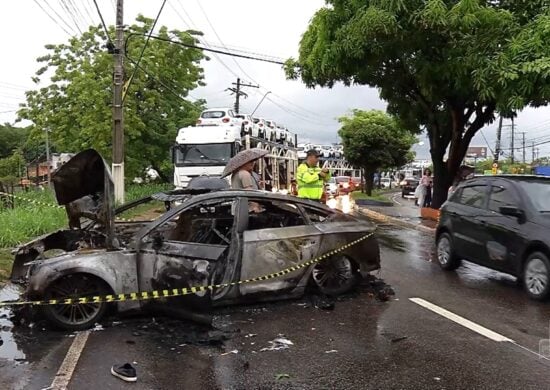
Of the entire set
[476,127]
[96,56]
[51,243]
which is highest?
[96,56]

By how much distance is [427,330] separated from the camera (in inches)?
228

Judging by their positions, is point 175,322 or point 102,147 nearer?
point 175,322

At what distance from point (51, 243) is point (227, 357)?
122 inches

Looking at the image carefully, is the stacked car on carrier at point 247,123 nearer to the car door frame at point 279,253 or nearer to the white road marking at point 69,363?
the car door frame at point 279,253

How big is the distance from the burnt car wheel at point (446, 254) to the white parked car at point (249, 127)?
→ 38.3ft

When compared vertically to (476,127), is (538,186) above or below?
below

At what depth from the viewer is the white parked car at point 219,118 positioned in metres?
20.0

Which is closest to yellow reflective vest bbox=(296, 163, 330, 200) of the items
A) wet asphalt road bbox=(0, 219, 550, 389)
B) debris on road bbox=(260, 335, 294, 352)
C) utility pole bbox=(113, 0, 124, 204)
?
wet asphalt road bbox=(0, 219, 550, 389)

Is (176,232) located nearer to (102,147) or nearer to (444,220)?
(444,220)

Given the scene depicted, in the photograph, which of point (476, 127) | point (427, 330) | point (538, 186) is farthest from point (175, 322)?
point (476, 127)

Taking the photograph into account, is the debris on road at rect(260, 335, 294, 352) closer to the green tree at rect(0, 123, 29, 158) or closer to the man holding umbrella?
the man holding umbrella

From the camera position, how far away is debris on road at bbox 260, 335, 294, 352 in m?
5.25

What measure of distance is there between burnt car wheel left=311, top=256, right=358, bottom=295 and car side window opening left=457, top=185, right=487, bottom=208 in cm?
250

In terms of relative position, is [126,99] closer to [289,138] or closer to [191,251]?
[289,138]
